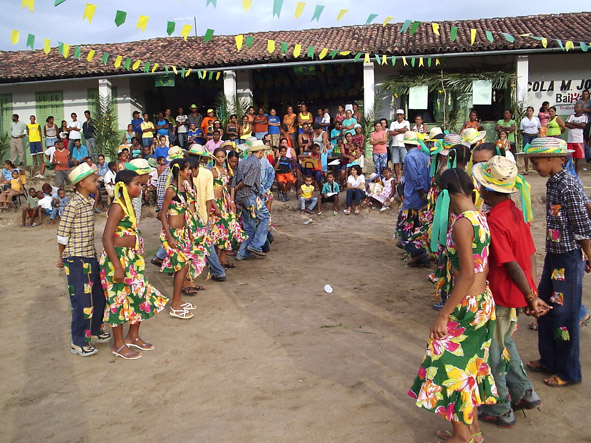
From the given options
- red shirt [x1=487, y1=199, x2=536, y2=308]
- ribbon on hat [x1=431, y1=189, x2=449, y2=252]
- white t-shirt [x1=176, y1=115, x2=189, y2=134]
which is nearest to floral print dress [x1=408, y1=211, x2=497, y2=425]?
red shirt [x1=487, y1=199, x2=536, y2=308]

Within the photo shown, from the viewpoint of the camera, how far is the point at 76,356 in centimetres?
523

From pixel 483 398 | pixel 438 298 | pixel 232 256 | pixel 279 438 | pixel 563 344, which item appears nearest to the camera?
pixel 483 398

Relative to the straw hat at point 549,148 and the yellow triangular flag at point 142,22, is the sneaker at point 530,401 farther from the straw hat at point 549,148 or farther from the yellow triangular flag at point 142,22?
the yellow triangular flag at point 142,22

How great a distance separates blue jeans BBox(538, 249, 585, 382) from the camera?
4.16m

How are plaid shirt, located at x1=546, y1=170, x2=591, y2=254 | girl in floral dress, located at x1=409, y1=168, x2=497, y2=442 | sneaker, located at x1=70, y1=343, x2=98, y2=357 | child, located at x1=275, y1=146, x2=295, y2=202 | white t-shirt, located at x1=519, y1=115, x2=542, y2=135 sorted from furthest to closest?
1. white t-shirt, located at x1=519, y1=115, x2=542, y2=135
2. child, located at x1=275, y1=146, x2=295, y2=202
3. sneaker, located at x1=70, y1=343, x2=98, y2=357
4. plaid shirt, located at x1=546, y1=170, x2=591, y2=254
5. girl in floral dress, located at x1=409, y1=168, x2=497, y2=442

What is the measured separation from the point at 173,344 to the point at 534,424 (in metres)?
3.24

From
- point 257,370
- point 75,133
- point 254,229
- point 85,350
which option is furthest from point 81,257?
point 75,133

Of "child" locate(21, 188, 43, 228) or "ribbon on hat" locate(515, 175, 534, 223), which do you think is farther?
"child" locate(21, 188, 43, 228)

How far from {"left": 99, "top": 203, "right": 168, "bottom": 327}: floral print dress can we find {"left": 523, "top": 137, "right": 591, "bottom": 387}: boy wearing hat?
3.39 meters

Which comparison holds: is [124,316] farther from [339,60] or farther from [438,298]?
[339,60]

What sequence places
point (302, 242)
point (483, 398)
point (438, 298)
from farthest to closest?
point (302, 242) → point (438, 298) → point (483, 398)

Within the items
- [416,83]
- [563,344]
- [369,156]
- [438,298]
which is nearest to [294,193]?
[369,156]

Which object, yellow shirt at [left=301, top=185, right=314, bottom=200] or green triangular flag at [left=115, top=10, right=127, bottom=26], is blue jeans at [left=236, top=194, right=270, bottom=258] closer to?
green triangular flag at [left=115, top=10, right=127, bottom=26]

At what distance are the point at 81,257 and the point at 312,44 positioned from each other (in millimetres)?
15060
